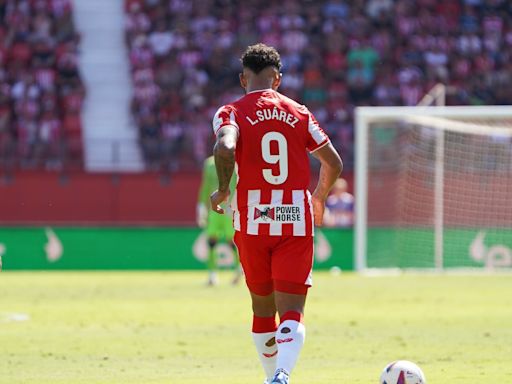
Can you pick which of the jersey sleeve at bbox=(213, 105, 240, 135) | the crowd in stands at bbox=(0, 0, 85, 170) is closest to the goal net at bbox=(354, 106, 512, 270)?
the crowd in stands at bbox=(0, 0, 85, 170)

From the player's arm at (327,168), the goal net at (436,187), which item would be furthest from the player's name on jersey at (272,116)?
the goal net at (436,187)

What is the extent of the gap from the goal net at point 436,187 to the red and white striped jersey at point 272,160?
15.4 metres

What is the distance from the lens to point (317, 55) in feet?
109

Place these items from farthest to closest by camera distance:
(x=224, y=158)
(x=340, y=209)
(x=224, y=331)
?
(x=340, y=209) < (x=224, y=331) < (x=224, y=158)

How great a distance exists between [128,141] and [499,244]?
11408mm

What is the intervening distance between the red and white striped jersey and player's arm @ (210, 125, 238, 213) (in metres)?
0.12

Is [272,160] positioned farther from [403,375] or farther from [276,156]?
[403,375]

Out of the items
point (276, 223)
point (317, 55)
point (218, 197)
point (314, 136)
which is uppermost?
point (314, 136)

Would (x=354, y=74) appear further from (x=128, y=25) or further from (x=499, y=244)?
(x=499, y=244)

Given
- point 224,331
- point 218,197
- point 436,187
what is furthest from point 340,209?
point 218,197

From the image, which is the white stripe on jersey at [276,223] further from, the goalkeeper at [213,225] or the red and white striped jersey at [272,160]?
→ the goalkeeper at [213,225]

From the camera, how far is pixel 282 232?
8008 mm

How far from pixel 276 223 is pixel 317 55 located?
25.6m

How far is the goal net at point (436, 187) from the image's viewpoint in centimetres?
2398
